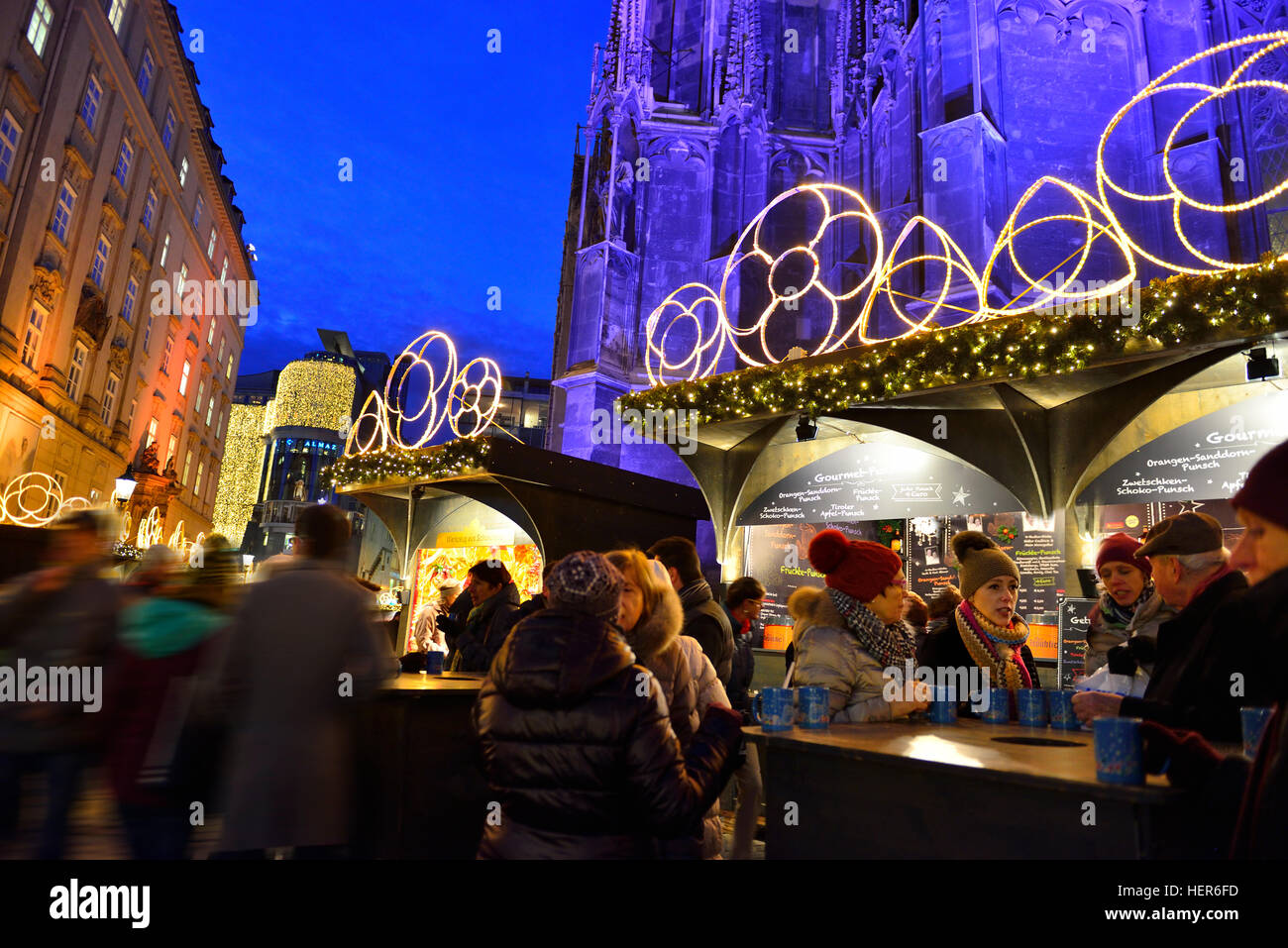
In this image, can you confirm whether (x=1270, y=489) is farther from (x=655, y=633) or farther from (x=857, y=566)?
(x=655, y=633)

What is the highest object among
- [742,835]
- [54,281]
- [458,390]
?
[54,281]

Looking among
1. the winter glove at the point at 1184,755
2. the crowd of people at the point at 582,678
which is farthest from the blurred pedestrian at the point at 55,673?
the winter glove at the point at 1184,755

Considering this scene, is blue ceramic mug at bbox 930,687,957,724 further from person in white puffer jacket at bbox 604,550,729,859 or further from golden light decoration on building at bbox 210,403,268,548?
golden light decoration on building at bbox 210,403,268,548

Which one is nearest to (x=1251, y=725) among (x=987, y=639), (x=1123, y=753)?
(x=1123, y=753)

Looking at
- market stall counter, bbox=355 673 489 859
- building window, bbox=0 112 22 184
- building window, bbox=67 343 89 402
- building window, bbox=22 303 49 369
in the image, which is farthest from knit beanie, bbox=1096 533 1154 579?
building window, bbox=67 343 89 402

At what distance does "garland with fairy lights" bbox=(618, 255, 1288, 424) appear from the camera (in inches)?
219

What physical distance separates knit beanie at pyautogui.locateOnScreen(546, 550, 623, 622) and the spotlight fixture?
19.6ft

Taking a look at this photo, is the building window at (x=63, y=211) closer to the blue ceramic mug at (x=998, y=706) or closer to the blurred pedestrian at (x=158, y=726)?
the blurred pedestrian at (x=158, y=726)

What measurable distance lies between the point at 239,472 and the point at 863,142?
4728 centimetres

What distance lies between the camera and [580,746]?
2.25 meters

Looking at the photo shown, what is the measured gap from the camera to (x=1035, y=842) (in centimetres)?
233
